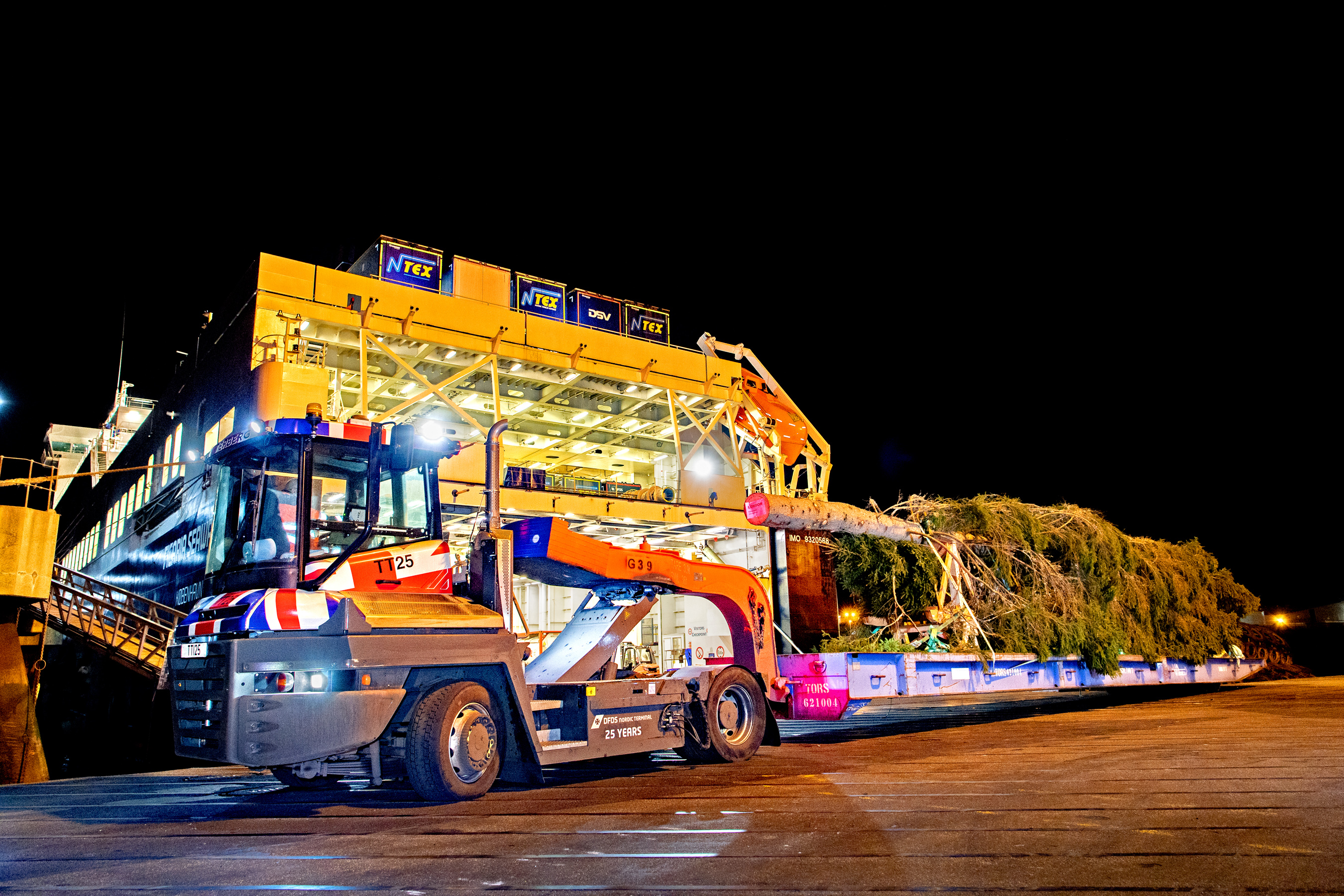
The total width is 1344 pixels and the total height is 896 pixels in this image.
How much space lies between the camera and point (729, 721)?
31.1 feet

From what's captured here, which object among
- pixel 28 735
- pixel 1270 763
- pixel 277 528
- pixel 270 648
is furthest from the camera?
pixel 28 735

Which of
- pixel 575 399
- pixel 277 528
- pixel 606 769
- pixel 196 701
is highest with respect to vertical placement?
pixel 575 399

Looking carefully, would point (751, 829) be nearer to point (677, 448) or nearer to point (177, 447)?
point (677, 448)

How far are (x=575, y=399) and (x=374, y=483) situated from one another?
2029cm

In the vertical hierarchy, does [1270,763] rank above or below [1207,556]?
below

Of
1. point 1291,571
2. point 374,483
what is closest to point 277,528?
point 374,483

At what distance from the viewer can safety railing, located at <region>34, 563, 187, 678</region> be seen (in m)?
14.8

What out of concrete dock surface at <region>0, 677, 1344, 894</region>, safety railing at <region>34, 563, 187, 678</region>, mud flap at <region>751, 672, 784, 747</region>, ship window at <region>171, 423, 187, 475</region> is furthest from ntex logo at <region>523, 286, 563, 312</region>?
concrete dock surface at <region>0, 677, 1344, 894</region>

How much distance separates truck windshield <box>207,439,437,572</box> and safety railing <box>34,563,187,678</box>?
929cm

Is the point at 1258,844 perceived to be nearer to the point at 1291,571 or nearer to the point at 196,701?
the point at 196,701

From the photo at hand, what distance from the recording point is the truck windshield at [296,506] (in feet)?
21.1

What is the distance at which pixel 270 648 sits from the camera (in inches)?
235

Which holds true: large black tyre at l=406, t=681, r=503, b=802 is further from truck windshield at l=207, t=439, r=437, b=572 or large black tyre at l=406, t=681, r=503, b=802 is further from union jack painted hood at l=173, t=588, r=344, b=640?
truck windshield at l=207, t=439, r=437, b=572

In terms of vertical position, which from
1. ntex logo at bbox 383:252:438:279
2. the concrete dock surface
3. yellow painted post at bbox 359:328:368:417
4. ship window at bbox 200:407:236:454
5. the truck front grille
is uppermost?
ntex logo at bbox 383:252:438:279
